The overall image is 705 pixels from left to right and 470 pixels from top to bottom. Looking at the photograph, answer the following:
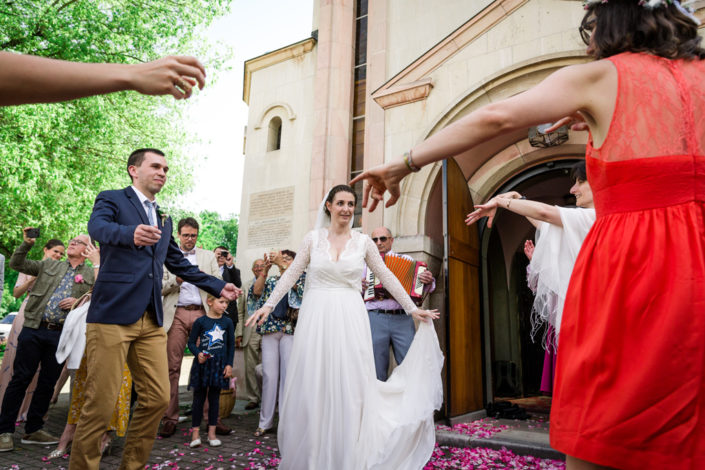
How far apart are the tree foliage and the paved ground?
23.1 feet

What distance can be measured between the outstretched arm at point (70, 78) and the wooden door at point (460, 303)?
518cm

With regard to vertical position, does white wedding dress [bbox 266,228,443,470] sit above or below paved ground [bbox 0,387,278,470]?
above

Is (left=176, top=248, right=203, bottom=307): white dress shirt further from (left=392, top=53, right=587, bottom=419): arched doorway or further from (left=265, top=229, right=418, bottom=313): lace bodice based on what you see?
(left=392, top=53, right=587, bottom=419): arched doorway

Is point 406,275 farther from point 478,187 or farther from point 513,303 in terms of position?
point 513,303

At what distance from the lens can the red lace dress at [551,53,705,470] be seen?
3.96 feet

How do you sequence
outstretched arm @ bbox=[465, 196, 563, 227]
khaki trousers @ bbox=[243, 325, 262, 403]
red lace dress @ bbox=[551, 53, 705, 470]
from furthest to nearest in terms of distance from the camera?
khaki trousers @ bbox=[243, 325, 262, 403] → outstretched arm @ bbox=[465, 196, 563, 227] → red lace dress @ bbox=[551, 53, 705, 470]

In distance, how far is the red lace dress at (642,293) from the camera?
1208mm

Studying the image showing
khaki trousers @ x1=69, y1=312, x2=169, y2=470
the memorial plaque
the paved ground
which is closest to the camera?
khaki trousers @ x1=69, y1=312, x2=169, y2=470

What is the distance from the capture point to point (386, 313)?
19.6ft

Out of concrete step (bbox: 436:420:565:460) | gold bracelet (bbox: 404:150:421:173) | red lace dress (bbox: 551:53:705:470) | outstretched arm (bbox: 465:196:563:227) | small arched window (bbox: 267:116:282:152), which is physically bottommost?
concrete step (bbox: 436:420:565:460)

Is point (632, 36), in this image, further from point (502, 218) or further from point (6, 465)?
point (502, 218)

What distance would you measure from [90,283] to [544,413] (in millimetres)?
7176

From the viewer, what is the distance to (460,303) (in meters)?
6.51

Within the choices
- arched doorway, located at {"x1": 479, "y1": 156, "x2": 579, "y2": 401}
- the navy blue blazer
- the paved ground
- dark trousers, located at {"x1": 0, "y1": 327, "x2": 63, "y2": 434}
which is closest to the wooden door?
the paved ground
